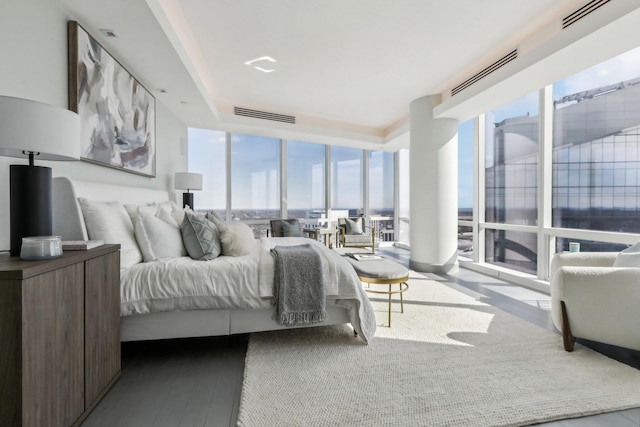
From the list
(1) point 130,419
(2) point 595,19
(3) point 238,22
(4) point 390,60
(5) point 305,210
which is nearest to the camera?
(1) point 130,419

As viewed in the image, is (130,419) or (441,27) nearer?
(130,419)

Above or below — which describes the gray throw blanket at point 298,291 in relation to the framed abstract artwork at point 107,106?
below

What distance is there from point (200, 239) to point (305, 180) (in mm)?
4982

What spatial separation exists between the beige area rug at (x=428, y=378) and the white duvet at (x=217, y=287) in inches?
14.0

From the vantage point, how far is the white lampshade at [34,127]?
4.55 feet

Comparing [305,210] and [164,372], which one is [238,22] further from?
[305,210]

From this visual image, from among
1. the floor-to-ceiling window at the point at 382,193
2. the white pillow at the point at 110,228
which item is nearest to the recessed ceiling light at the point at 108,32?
the white pillow at the point at 110,228

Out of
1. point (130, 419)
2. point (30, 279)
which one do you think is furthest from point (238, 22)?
point (130, 419)

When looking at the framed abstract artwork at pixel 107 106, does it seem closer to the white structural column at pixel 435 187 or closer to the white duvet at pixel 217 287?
the white duvet at pixel 217 287

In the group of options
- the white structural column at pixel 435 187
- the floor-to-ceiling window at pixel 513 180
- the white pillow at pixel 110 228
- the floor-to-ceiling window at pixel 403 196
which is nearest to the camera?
the white pillow at pixel 110 228

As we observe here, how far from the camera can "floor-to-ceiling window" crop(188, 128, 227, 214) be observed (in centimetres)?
618

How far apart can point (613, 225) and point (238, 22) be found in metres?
4.57

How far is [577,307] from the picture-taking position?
2.24 meters

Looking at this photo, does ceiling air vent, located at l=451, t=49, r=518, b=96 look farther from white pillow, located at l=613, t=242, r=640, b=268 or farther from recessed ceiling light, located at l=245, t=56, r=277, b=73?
recessed ceiling light, located at l=245, t=56, r=277, b=73
